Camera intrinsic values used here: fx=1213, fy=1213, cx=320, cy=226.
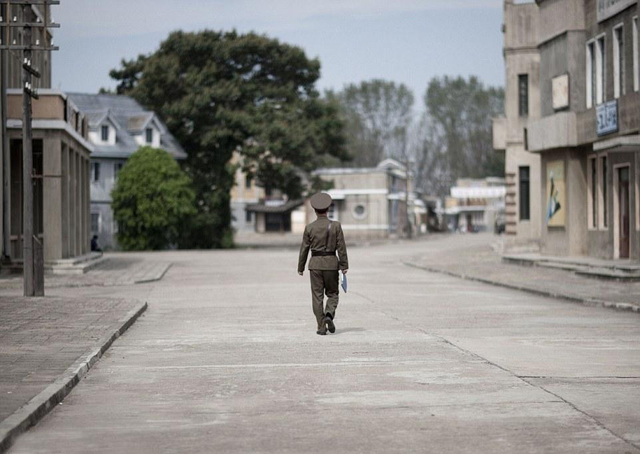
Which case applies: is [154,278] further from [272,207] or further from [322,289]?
[272,207]

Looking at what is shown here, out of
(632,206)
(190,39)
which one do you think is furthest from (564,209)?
(190,39)

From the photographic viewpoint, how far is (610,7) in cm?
3544

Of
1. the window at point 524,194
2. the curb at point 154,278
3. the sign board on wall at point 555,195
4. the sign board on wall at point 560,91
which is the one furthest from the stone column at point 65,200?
the window at point 524,194

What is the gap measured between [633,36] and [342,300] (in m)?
14.3

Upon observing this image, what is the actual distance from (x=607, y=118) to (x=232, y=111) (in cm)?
3973

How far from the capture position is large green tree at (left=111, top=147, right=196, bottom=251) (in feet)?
217

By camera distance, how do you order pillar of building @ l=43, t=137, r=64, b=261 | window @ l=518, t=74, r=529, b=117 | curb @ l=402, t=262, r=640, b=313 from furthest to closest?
window @ l=518, t=74, r=529, b=117
pillar of building @ l=43, t=137, r=64, b=261
curb @ l=402, t=262, r=640, b=313

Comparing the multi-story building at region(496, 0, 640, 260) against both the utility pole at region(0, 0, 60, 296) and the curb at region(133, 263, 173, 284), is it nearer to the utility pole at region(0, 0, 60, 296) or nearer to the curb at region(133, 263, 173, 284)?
the curb at region(133, 263, 173, 284)

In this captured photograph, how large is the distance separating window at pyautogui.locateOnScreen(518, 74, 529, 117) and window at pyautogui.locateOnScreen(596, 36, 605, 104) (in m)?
12.9

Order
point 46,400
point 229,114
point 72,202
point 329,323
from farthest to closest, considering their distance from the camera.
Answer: point 229,114 → point 72,202 → point 329,323 → point 46,400

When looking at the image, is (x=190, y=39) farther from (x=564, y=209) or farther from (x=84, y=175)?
(x=564, y=209)

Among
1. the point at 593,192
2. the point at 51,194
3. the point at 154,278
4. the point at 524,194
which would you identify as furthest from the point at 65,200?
the point at 524,194

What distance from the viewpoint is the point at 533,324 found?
710 inches

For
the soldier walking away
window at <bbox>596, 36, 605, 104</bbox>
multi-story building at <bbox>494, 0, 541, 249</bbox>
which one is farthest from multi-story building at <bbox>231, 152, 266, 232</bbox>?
the soldier walking away
